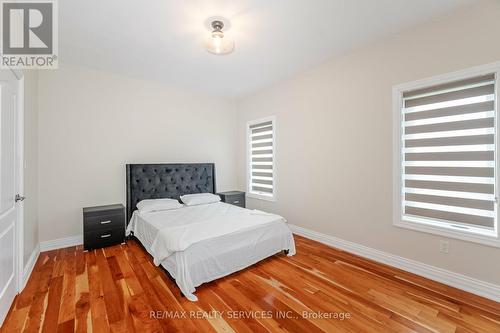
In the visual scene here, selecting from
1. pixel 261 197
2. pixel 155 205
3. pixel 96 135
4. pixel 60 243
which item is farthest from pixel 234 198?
pixel 60 243

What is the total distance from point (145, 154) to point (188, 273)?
2.54m

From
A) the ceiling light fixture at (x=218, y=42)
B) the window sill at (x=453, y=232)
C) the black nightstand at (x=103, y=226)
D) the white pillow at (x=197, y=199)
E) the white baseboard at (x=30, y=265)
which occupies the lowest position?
the white baseboard at (x=30, y=265)

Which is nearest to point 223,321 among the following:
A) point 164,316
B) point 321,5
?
point 164,316

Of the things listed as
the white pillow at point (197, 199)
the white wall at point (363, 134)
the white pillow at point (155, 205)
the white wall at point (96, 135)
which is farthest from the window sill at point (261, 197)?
the white pillow at point (155, 205)

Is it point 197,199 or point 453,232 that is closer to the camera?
point 453,232

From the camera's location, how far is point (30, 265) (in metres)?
2.53

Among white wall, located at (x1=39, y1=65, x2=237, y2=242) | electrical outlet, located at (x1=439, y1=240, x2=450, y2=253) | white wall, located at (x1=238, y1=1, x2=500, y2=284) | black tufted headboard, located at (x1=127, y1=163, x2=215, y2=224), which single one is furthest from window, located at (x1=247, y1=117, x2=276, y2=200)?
electrical outlet, located at (x1=439, y1=240, x2=450, y2=253)

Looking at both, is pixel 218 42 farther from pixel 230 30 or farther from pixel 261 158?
pixel 261 158

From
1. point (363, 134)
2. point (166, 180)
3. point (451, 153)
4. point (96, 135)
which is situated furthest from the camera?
point (166, 180)

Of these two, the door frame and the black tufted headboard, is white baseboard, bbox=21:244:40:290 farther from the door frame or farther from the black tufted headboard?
the black tufted headboard

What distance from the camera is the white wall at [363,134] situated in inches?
84.5

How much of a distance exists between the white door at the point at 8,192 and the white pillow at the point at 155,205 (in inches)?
54.8

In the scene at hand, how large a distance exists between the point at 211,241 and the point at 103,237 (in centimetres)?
192

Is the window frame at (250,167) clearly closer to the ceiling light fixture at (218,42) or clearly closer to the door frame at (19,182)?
the ceiling light fixture at (218,42)
